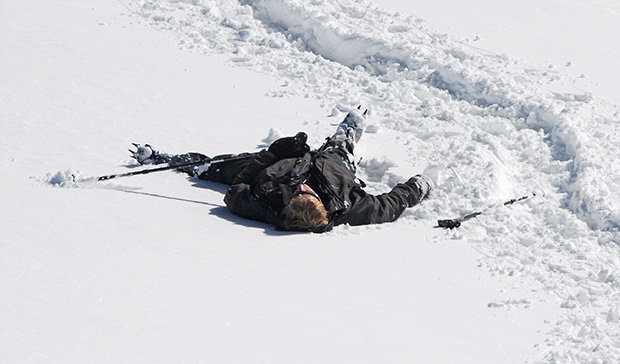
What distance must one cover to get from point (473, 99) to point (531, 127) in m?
0.87

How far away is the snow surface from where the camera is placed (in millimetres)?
3635

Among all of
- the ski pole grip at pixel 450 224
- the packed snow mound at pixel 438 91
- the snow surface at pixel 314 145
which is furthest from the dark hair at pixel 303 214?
the packed snow mound at pixel 438 91

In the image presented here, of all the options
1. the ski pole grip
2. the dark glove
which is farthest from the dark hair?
the ski pole grip

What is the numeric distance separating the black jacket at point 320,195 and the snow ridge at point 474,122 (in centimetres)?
31

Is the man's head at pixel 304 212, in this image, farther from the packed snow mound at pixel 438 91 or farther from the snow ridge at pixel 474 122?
the packed snow mound at pixel 438 91

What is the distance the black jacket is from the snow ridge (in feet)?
1.01

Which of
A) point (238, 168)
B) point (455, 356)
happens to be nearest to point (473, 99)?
point (238, 168)

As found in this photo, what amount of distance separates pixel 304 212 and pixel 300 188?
22 centimetres

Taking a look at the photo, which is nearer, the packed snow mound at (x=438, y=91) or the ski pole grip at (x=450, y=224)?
the ski pole grip at (x=450, y=224)

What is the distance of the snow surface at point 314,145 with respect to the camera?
3.63 m

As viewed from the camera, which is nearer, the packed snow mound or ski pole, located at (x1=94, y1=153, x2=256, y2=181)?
ski pole, located at (x1=94, y1=153, x2=256, y2=181)

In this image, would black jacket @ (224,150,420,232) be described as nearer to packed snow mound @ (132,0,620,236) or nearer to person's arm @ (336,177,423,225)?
person's arm @ (336,177,423,225)

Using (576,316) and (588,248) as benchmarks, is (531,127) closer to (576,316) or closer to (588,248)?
(588,248)

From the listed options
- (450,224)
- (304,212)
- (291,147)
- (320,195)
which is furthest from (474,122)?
(304,212)
